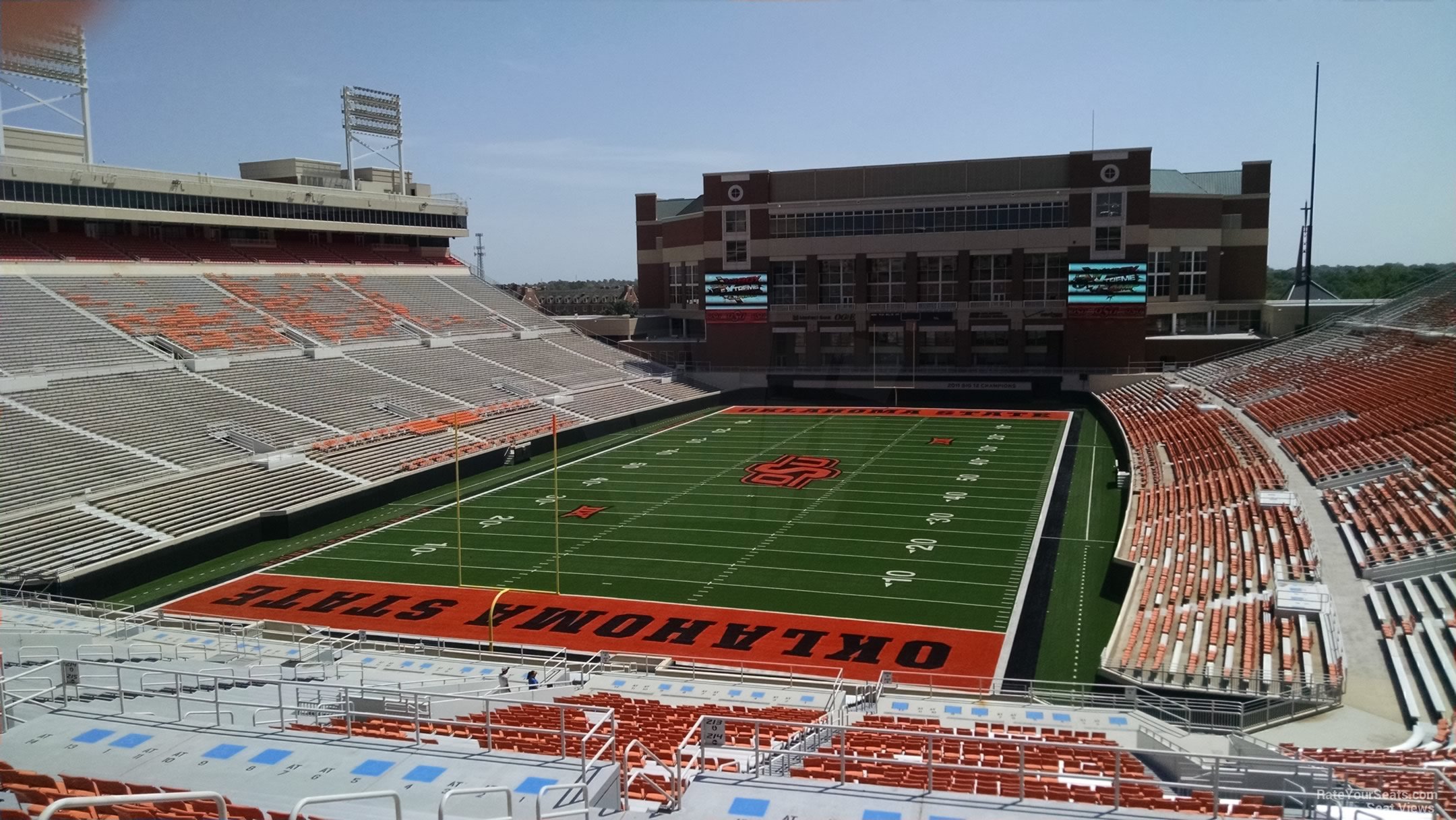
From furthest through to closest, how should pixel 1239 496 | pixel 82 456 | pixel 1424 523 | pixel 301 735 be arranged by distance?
pixel 82 456
pixel 1239 496
pixel 1424 523
pixel 301 735

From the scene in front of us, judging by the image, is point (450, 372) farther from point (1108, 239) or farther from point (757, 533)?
point (1108, 239)

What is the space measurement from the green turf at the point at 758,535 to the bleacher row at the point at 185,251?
13867mm

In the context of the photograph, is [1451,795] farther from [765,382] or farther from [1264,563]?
[765,382]

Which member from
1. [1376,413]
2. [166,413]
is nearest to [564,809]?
[1376,413]

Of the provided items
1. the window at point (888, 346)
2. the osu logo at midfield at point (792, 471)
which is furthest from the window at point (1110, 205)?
the osu logo at midfield at point (792, 471)

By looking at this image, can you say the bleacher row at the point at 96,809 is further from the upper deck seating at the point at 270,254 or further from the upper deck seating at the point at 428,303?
the upper deck seating at the point at 270,254

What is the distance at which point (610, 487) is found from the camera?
864 inches

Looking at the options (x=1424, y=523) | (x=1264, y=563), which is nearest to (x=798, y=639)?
(x=1264, y=563)

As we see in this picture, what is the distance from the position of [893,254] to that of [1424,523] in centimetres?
2609

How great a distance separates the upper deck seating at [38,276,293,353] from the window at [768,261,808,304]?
17822 millimetres

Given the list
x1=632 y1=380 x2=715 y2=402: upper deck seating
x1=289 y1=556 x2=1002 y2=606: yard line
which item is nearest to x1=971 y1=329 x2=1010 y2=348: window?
x1=632 y1=380 x2=715 y2=402: upper deck seating

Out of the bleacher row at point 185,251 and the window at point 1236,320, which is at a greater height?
the bleacher row at point 185,251

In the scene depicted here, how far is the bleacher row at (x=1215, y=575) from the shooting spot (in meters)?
9.74

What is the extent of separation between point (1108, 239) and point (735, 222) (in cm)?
1337
